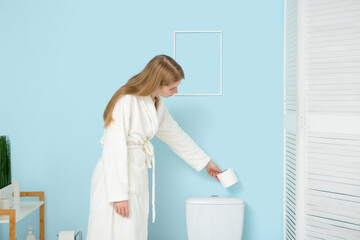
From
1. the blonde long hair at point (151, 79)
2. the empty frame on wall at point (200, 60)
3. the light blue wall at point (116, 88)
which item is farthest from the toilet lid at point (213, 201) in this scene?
the blonde long hair at point (151, 79)

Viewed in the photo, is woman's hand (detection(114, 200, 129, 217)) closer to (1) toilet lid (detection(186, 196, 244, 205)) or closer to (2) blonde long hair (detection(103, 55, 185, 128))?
(2) blonde long hair (detection(103, 55, 185, 128))

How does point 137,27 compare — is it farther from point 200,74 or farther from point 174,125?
point 174,125

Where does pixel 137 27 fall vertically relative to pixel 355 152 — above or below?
above

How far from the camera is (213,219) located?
81.0 inches

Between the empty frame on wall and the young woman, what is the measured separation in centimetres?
40

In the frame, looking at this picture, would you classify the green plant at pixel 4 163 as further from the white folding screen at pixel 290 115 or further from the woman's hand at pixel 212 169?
the white folding screen at pixel 290 115

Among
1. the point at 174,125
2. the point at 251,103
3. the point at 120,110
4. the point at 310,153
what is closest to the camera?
the point at 120,110

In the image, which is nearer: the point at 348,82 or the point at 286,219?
the point at 348,82

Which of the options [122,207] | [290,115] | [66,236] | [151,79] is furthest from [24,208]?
[290,115]

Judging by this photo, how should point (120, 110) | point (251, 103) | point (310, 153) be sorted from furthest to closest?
point (251, 103) < point (310, 153) < point (120, 110)

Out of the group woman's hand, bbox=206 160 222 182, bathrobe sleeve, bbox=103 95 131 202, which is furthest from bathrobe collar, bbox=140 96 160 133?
woman's hand, bbox=206 160 222 182

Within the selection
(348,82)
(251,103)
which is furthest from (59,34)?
(348,82)

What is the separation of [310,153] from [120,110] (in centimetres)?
96

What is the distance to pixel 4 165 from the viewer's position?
1908mm
